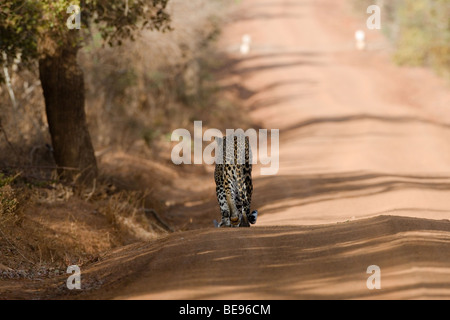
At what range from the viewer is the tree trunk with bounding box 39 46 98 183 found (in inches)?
606

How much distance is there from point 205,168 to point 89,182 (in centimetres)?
806

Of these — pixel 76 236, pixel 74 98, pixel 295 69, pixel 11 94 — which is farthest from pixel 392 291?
pixel 295 69

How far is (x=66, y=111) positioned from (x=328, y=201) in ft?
17.1

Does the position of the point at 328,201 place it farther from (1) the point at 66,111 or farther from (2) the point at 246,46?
(2) the point at 246,46

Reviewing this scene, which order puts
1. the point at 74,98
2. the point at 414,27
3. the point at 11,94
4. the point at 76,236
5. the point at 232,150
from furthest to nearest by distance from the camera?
the point at 414,27
the point at 11,94
the point at 74,98
the point at 76,236
the point at 232,150

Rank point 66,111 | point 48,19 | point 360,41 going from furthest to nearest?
point 360,41 → point 66,111 → point 48,19

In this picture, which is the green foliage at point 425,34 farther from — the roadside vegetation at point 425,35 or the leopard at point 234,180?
the leopard at point 234,180

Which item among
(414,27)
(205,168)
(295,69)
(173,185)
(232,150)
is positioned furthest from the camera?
(295,69)

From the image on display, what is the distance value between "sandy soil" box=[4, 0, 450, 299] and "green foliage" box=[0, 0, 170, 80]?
397 centimetres

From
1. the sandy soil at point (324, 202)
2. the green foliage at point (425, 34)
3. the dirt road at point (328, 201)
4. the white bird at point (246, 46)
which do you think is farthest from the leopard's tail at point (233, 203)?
the white bird at point (246, 46)

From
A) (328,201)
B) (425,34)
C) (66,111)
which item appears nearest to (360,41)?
(425,34)

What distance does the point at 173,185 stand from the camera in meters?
20.9

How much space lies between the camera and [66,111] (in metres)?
15.6
